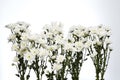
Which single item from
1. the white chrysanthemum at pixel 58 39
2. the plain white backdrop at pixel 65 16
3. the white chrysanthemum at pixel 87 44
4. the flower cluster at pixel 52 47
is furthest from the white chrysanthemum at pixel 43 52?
the plain white backdrop at pixel 65 16

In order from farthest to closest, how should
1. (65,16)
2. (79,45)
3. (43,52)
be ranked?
(65,16)
(79,45)
(43,52)

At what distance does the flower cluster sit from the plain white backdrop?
0.90 meters

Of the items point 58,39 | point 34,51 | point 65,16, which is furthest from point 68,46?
point 65,16

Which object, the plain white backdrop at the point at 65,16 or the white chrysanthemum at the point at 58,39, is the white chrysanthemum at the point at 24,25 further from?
the plain white backdrop at the point at 65,16

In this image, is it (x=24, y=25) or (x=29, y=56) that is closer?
(x=29, y=56)

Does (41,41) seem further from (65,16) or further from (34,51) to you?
(65,16)

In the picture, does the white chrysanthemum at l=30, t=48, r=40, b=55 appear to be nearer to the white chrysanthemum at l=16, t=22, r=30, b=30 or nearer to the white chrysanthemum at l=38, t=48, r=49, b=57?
the white chrysanthemum at l=38, t=48, r=49, b=57

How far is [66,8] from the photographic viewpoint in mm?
2697

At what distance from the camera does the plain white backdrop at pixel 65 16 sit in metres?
2.53

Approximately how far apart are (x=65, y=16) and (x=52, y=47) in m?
1.25

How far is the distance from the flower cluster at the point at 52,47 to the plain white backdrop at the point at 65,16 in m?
0.90

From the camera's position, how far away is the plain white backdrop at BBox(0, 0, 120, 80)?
2531 millimetres

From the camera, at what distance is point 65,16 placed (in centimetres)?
267

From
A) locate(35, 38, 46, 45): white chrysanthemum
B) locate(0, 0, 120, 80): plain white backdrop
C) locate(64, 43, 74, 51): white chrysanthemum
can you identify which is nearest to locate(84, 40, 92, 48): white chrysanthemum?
locate(64, 43, 74, 51): white chrysanthemum
